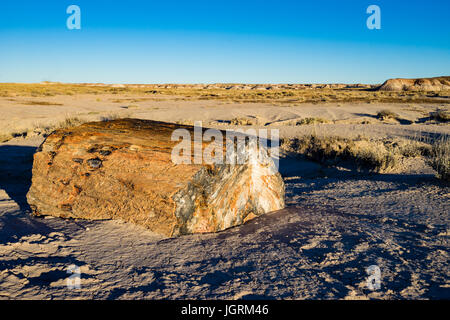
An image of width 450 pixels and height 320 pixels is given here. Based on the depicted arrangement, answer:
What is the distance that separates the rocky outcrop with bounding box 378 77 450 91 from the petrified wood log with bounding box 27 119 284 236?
62339mm

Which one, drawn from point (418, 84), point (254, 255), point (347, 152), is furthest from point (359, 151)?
point (418, 84)

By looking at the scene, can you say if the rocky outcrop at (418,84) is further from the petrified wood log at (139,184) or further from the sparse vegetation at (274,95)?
the petrified wood log at (139,184)

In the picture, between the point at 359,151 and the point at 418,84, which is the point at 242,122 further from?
the point at 418,84

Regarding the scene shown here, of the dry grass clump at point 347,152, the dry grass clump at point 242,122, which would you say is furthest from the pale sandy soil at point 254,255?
the dry grass clump at point 242,122

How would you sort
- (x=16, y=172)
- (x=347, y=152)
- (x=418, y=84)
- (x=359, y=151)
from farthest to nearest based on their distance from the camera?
1. (x=418, y=84)
2. (x=347, y=152)
3. (x=359, y=151)
4. (x=16, y=172)

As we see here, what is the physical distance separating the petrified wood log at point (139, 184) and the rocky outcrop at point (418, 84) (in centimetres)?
6234

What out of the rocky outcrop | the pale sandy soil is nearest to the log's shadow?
the pale sandy soil

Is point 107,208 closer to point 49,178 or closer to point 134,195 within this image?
point 134,195

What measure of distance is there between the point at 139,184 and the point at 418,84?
67.5 m

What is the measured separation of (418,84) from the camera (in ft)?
182

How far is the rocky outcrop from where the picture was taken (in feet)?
177

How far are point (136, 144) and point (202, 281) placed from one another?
169 centimetres

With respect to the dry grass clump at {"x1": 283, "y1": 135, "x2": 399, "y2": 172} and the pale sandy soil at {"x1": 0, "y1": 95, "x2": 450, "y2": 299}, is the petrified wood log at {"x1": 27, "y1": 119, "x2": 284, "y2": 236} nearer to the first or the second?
the pale sandy soil at {"x1": 0, "y1": 95, "x2": 450, "y2": 299}

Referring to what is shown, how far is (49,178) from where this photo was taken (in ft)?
10.4
